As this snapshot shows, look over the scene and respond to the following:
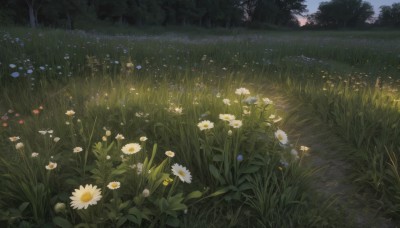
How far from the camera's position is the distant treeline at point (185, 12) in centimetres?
2756

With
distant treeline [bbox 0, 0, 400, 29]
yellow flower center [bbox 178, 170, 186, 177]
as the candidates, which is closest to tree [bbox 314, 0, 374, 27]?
distant treeline [bbox 0, 0, 400, 29]

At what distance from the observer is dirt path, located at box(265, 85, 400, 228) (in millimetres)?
2078

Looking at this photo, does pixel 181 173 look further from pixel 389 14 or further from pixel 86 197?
pixel 389 14

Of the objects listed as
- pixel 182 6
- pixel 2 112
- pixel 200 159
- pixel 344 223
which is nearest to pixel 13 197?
pixel 200 159

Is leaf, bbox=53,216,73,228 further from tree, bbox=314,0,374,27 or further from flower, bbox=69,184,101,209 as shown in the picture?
tree, bbox=314,0,374,27

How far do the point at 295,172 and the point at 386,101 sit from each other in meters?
2.17

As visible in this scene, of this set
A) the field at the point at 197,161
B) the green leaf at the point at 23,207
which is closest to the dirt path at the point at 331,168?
the field at the point at 197,161

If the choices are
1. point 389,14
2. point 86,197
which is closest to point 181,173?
point 86,197

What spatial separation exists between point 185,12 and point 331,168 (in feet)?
167

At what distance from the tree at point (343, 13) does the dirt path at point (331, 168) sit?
267 feet

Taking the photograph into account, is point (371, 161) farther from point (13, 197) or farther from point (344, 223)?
point (13, 197)

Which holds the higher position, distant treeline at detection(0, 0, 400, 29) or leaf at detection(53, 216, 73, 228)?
distant treeline at detection(0, 0, 400, 29)

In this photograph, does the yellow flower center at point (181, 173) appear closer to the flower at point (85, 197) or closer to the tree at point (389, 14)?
the flower at point (85, 197)

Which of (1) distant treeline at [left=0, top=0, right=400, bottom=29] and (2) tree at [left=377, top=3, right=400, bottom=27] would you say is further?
(2) tree at [left=377, top=3, right=400, bottom=27]
